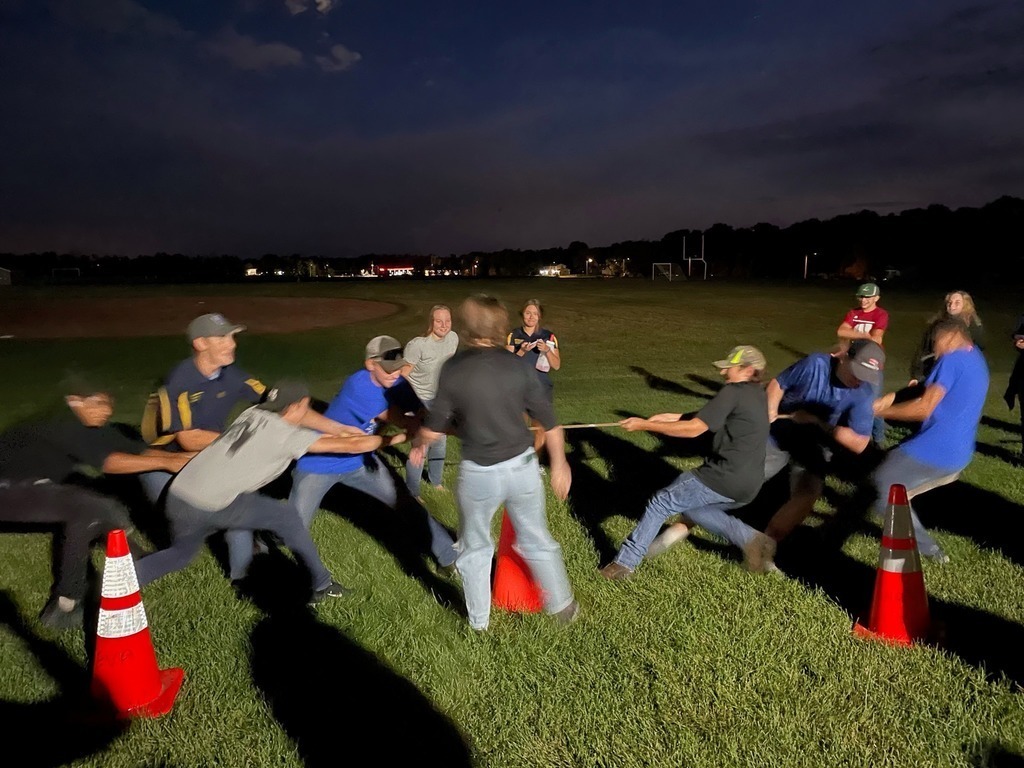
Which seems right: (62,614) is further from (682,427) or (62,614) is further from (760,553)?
(760,553)

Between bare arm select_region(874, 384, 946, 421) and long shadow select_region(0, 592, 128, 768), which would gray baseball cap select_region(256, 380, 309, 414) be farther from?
bare arm select_region(874, 384, 946, 421)

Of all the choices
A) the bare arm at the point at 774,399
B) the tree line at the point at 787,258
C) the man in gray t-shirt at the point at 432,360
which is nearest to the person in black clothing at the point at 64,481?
the man in gray t-shirt at the point at 432,360

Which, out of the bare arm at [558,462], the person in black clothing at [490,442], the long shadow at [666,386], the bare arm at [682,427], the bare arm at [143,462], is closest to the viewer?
the person in black clothing at [490,442]

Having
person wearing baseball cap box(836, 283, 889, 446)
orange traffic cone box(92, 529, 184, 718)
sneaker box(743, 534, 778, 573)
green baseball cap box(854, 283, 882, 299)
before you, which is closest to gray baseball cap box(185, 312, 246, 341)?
orange traffic cone box(92, 529, 184, 718)

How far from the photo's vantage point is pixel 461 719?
3.77 meters

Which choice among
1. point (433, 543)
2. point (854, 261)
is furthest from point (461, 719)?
point (854, 261)

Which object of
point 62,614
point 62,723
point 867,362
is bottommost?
point 62,723

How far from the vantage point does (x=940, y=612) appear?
15.7 ft

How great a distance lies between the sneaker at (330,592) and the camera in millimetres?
5047

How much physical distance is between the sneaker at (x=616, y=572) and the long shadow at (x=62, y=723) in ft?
9.97

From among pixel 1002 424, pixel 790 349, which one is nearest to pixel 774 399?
pixel 1002 424

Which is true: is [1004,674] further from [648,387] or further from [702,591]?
[648,387]

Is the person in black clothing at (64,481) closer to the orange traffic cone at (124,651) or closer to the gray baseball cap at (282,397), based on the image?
the gray baseball cap at (282,397)

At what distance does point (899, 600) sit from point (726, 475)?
1.27 metres
